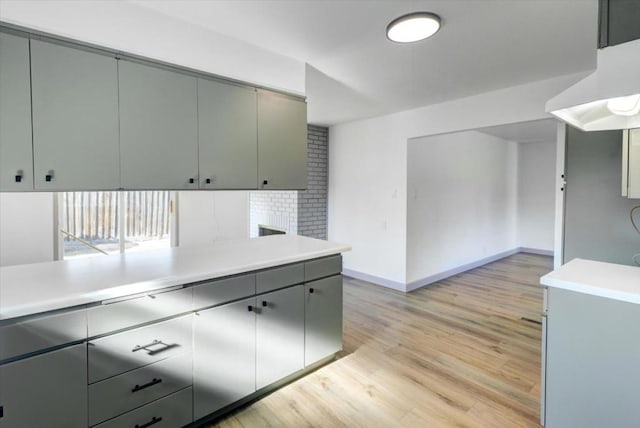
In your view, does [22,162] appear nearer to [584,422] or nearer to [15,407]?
[15,407]

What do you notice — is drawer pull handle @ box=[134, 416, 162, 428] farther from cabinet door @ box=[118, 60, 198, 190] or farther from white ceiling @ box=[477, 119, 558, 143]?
white ceiling @ box=[477, 119, 558, 143]

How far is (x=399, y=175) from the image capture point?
434cm

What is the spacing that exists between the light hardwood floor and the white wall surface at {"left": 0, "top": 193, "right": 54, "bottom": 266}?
1779mm

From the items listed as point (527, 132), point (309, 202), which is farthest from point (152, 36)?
point (527, 132)

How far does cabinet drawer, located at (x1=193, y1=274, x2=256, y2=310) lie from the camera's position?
68.9 inches

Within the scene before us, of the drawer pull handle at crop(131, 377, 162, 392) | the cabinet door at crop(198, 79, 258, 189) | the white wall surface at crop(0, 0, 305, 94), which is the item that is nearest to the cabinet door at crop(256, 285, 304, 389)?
the drawer pull handle at crop(131, 377, 162, 392)

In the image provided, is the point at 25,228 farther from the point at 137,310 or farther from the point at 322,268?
the point at 322,268

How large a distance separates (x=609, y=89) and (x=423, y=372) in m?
2.11

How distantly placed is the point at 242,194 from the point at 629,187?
9.60ft

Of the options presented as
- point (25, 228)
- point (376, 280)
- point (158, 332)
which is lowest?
point (376, 280)

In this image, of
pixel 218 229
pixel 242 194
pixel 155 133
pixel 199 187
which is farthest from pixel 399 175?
pixel 155 133

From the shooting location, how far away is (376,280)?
4.73m

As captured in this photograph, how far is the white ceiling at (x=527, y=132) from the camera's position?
471cm

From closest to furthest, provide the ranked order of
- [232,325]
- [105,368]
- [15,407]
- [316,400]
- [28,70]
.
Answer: [15,407], [105,368], [28,70], [232,325], [316,400]
